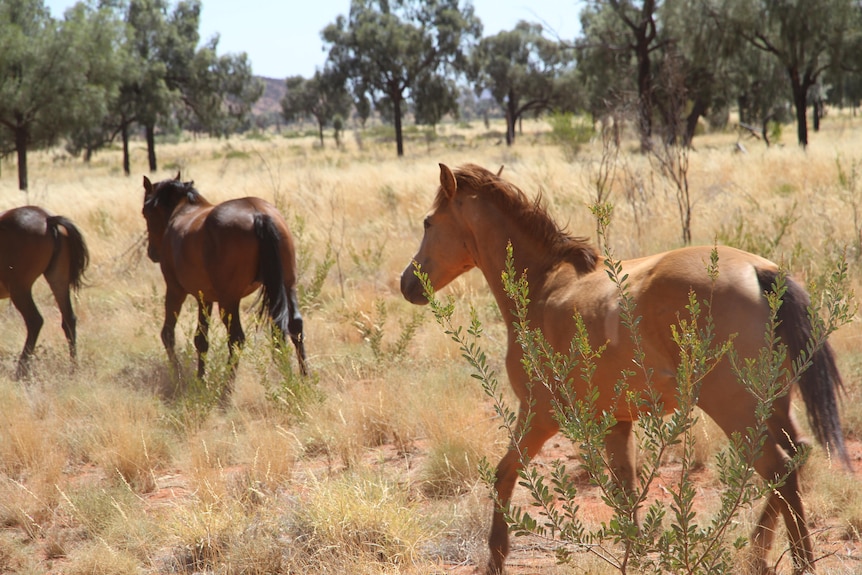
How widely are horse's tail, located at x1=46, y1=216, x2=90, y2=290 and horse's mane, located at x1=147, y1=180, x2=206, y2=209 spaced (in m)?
0.94

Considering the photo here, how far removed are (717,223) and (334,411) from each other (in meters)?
6.63

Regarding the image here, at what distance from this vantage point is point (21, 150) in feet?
74.8

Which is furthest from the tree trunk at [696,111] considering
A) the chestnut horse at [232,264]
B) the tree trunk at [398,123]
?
the chestnut horse at [232,264]

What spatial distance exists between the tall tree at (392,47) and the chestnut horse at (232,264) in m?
30.2

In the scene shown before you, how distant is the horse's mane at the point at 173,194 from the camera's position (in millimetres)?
7539

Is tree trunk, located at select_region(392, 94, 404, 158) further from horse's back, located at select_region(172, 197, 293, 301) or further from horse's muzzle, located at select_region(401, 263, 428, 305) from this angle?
horse's muzzle, located at select_region(401, 263, 428, 305)

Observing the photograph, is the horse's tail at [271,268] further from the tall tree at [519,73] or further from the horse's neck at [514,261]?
the tall tree at [519,73]

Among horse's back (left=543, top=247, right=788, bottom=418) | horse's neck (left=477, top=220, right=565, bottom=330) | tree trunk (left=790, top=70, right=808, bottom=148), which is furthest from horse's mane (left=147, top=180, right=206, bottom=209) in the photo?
tree trunk (left=790, top=70, right=808, bottom=148)

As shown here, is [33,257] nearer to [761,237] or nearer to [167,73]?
[761,237]

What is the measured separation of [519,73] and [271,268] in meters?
48.2

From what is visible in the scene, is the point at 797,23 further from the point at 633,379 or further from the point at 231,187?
the point at 633,379

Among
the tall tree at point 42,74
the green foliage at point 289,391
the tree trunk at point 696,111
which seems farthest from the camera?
the tree trunk at point 696,111

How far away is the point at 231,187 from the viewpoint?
1598 centimetres

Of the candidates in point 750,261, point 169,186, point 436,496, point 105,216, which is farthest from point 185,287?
point 105,216
